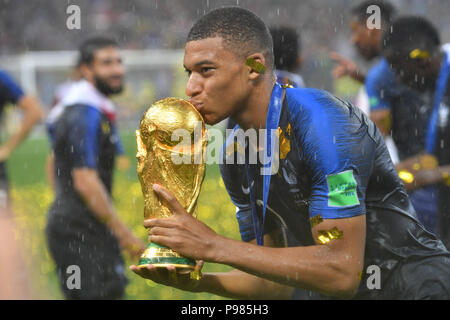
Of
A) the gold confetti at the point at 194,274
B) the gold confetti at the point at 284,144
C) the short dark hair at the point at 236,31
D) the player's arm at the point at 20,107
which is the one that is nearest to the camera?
the gold confetti at the point at 194,274

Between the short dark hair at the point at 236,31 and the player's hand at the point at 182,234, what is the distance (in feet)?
2.05

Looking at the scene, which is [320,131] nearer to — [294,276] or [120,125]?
[294,276]

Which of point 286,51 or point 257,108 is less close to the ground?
point 286,51

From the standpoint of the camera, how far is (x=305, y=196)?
2.80m

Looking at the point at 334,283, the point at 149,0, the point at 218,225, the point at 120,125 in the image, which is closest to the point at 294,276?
the point at 334,283

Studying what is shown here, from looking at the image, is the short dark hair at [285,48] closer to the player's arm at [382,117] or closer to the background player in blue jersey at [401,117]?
the background player in blue jersey at [401,117]

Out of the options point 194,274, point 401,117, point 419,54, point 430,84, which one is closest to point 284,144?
point 194,274

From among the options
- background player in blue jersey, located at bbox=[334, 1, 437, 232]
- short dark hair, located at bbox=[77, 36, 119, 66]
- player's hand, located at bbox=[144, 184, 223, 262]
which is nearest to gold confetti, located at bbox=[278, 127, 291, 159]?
player's hand, located at bbox=[144, 184, 223, 262]

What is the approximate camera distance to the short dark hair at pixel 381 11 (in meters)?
6.25

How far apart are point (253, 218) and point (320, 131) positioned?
0.62 meters

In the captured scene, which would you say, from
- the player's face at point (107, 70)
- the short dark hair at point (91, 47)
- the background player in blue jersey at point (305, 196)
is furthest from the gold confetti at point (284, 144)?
the short dark hair at point (91, 47)

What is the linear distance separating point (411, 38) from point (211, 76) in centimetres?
288

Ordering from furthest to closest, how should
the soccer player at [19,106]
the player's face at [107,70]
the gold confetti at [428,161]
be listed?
the player's face at [107,70]
the soccer player at [19,106]
the gold confetti at [428,161]

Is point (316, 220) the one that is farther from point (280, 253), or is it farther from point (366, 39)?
point (366, 39)
